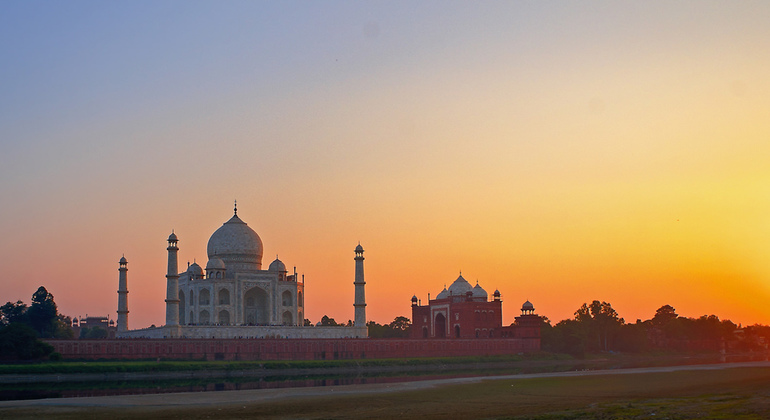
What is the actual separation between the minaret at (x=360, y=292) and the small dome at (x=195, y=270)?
1571 centimetres

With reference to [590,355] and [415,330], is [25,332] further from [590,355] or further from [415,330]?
[590,355]

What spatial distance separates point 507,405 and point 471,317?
57.8 meters

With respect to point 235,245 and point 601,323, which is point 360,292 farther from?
point 601,323

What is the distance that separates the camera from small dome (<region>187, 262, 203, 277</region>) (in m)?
84.2

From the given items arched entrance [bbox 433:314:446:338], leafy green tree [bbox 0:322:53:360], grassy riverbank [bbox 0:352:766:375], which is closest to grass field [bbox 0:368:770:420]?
grassy riverbank [bbox 0:352:766:375]

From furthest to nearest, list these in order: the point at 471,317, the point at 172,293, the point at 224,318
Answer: the point at 471,317, the point at 224,318, the point at 172,293

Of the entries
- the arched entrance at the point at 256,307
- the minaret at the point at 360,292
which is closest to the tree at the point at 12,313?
the arched entrance at the point at 256,307

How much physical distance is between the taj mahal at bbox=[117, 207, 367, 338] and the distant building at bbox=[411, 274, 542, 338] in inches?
547

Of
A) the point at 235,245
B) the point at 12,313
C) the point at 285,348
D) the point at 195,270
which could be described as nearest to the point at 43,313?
the point at 12,313

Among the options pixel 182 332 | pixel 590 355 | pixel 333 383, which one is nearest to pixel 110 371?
pixel 182 332

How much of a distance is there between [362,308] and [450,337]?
12777 mm

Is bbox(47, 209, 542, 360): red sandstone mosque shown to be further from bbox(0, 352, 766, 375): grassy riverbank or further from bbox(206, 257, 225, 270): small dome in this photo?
bbox(0, 352, 766, 375): grassy riverbank

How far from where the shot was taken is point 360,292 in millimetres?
84062

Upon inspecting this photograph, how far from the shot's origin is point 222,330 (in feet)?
249
